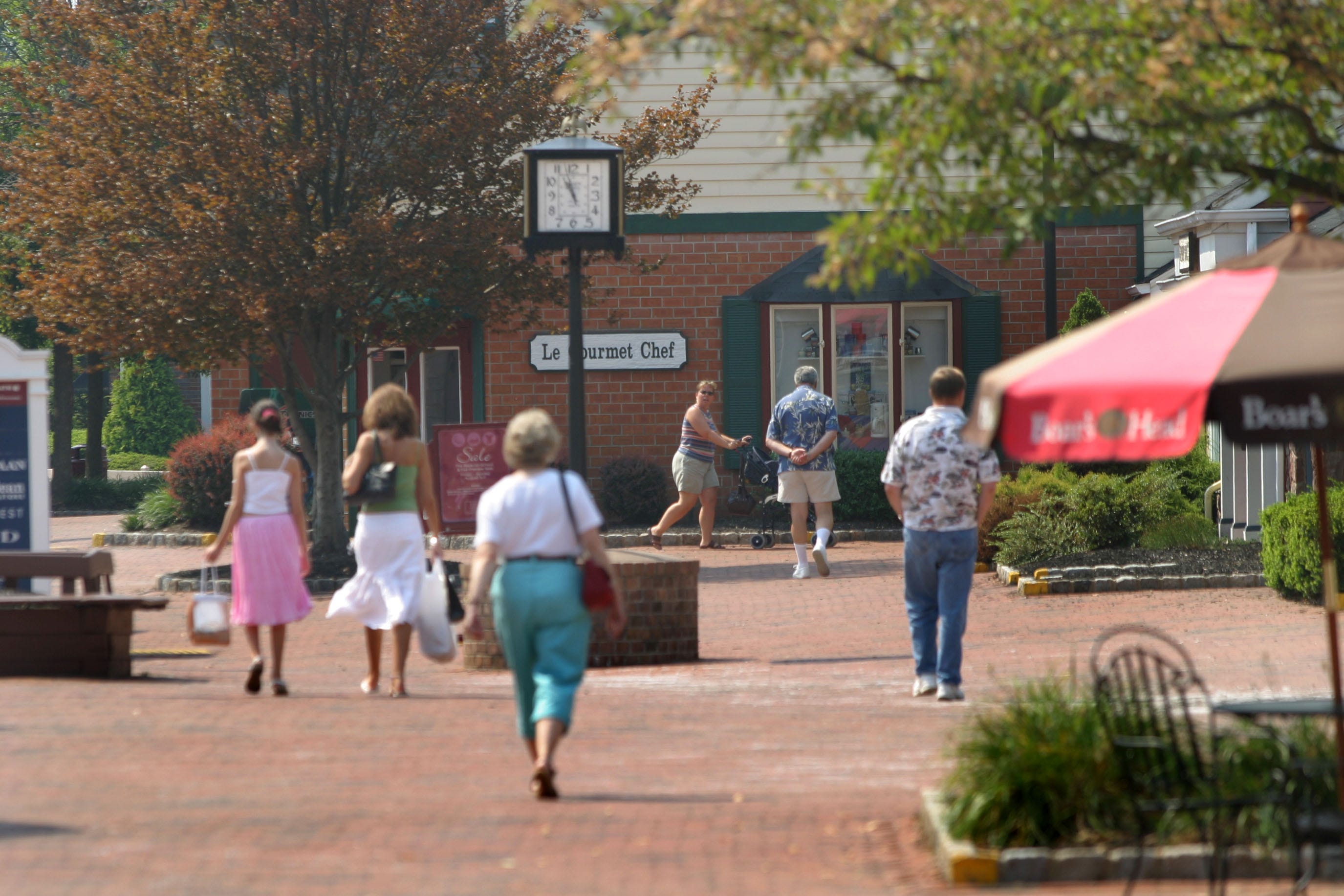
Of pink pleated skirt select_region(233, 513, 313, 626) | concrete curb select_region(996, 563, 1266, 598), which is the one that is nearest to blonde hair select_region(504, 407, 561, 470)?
pink pleated skirt select_region(233, 513, 313, 626)

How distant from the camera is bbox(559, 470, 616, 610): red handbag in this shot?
687cm

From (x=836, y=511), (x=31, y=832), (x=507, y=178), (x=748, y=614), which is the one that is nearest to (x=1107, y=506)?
(x=748, y=614)

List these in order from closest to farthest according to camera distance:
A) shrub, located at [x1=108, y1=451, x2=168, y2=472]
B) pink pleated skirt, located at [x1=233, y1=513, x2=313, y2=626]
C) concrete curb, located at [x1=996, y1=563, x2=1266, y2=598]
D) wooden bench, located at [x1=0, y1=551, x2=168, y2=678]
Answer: pink pleated skirt, located at [x1=233, y1=513, x2=313, y2=626], wooden bench, located at [x1=0, y1=551, x2=168, y2=678], concrete curb, located at [x1=996, y1=563, x2=1266, y2=598], shrub, located at [x1=108, y1=451, x2=168, y2=472]

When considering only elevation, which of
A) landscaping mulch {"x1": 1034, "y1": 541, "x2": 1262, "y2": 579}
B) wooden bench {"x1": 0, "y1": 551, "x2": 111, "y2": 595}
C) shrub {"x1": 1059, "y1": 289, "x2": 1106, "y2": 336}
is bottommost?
landscaping mulch {"x1": 1034, "y1": 541, "x2": 1262, "y2": 579}

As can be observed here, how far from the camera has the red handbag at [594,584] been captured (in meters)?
6.87

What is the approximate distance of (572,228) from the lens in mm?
11297

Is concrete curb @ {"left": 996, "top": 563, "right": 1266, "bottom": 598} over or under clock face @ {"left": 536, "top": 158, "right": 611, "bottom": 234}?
under

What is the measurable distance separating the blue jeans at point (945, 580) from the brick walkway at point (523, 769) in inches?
12.3

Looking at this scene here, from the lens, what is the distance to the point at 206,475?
22.4 meters

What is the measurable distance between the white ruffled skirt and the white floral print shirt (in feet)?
9.05

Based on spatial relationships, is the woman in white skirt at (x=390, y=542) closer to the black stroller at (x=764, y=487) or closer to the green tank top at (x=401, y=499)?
the green tank top at (x=401, y=499)

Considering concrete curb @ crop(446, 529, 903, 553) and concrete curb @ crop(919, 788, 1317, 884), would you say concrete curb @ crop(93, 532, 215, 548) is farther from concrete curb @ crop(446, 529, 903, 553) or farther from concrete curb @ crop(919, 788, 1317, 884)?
concrete curb @ crop(919, 788, 1317, 884)

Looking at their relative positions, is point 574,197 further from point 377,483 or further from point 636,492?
point 636,492

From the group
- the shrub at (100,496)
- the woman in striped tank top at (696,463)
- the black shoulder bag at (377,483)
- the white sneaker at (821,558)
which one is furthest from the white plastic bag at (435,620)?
the shrub at (100,496)
